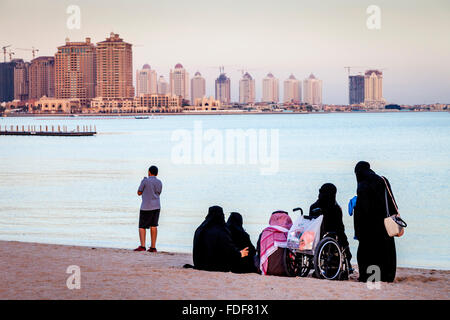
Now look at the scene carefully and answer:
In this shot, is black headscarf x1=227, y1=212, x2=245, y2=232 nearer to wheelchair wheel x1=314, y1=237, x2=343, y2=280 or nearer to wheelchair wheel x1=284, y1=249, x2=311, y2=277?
wheelchair wheel x1=284, y1=249, x2=311, y2=277

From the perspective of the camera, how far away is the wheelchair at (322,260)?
8609 mm

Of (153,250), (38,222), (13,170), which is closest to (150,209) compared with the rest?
(153,250)

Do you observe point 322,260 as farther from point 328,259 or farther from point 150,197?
point 150,197

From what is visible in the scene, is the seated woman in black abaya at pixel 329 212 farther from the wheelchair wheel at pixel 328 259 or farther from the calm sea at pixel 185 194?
the calm sea at pixel 185 194

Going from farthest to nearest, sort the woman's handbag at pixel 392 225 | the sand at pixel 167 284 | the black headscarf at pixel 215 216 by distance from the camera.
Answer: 1. the black headscarf at pixel 215 216
2. the woman's handbag at pixel 392 225
3. the sand at pixel 167 284

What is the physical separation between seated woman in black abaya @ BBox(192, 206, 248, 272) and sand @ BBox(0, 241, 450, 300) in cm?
22

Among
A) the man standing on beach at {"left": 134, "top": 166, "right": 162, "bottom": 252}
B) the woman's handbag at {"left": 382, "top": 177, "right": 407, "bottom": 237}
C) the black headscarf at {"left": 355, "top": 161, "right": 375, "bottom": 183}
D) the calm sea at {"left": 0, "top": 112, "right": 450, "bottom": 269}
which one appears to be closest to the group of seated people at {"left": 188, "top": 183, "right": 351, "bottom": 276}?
the black headscarf at {"left": 355, "top": 161, "right": 375, "bottom": 183}

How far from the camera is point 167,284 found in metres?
8.32

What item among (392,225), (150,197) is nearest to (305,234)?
(392,225)

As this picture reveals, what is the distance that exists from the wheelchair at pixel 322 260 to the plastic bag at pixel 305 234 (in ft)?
0.18

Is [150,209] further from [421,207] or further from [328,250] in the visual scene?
[421,207]

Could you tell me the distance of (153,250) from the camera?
12.8 metres

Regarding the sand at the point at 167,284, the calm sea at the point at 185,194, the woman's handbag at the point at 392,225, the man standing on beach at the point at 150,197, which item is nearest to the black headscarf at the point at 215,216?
the sand at the point at 167,284
